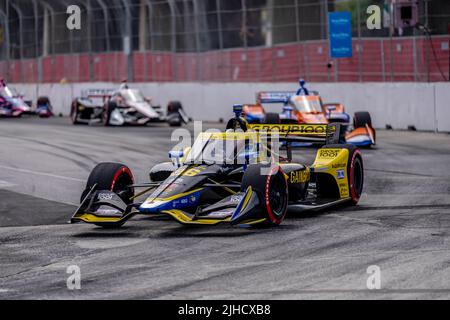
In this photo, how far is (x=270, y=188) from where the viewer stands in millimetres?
12695

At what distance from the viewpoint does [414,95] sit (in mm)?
29250

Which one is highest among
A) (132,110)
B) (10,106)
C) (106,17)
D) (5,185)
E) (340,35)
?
(106,17)

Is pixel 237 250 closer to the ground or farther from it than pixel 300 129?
closer to the ground

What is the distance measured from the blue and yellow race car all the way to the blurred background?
15721 millimetres

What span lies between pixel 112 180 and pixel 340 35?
20.1 m

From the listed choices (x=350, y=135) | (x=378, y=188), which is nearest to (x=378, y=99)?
(x=350, y=135)

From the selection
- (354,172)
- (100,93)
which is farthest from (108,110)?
(354,172)

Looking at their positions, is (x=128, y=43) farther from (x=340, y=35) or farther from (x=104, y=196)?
(x=104, y=196)

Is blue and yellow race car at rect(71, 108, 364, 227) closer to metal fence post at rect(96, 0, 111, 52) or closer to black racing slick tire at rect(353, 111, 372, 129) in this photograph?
black racing slick tire at rect(353, 111, 372, 129)

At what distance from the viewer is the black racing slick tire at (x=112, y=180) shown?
13.4 metres

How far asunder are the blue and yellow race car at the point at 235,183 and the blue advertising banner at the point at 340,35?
1698 cm

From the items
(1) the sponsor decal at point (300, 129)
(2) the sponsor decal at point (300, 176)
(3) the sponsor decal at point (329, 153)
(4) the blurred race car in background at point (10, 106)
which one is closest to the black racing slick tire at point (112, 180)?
(2) the sponsor decal at point (300, 176)

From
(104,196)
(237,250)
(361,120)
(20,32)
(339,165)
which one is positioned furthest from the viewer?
(20,32)

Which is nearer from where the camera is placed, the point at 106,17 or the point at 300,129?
the point at 300,129
